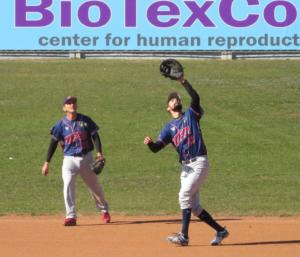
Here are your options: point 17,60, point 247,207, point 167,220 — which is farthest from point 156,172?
point 17,60

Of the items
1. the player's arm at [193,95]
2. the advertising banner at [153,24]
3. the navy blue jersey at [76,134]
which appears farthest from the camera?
the advertising banner at [153,24]

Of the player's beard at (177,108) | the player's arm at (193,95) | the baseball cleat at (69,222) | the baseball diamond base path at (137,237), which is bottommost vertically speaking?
the baseball diamond base path at (137,237)

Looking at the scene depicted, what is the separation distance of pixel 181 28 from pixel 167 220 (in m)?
20.7

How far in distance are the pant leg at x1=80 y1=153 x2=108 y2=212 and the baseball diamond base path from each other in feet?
0.96

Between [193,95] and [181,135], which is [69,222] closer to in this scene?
[181,135]

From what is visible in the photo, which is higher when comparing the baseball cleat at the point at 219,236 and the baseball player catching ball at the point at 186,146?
the baseball player catching ball at the point at 186,146

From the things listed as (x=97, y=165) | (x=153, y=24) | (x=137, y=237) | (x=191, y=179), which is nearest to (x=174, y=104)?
(x=191, y=179)

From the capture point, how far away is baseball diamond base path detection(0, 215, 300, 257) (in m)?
11.8

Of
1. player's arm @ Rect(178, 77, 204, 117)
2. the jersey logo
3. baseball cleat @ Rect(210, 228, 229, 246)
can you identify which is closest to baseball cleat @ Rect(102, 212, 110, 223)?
baseball cleat @ Rect(210, 228, 229, 246)

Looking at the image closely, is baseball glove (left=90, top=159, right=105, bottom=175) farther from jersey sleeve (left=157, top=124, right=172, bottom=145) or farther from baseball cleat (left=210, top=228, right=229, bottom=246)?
baseball cleat (left=210, top=228, right=229, bottom=246)

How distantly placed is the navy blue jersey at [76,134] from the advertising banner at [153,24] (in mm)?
20959

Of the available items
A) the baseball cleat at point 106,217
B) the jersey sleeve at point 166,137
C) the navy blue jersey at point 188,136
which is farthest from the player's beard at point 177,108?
the baseball cleat at point 106,217

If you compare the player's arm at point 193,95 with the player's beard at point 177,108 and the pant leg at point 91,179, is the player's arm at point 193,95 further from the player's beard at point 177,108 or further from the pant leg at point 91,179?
the pant leg at point 91,179

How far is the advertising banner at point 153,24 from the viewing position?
34.5 meters
